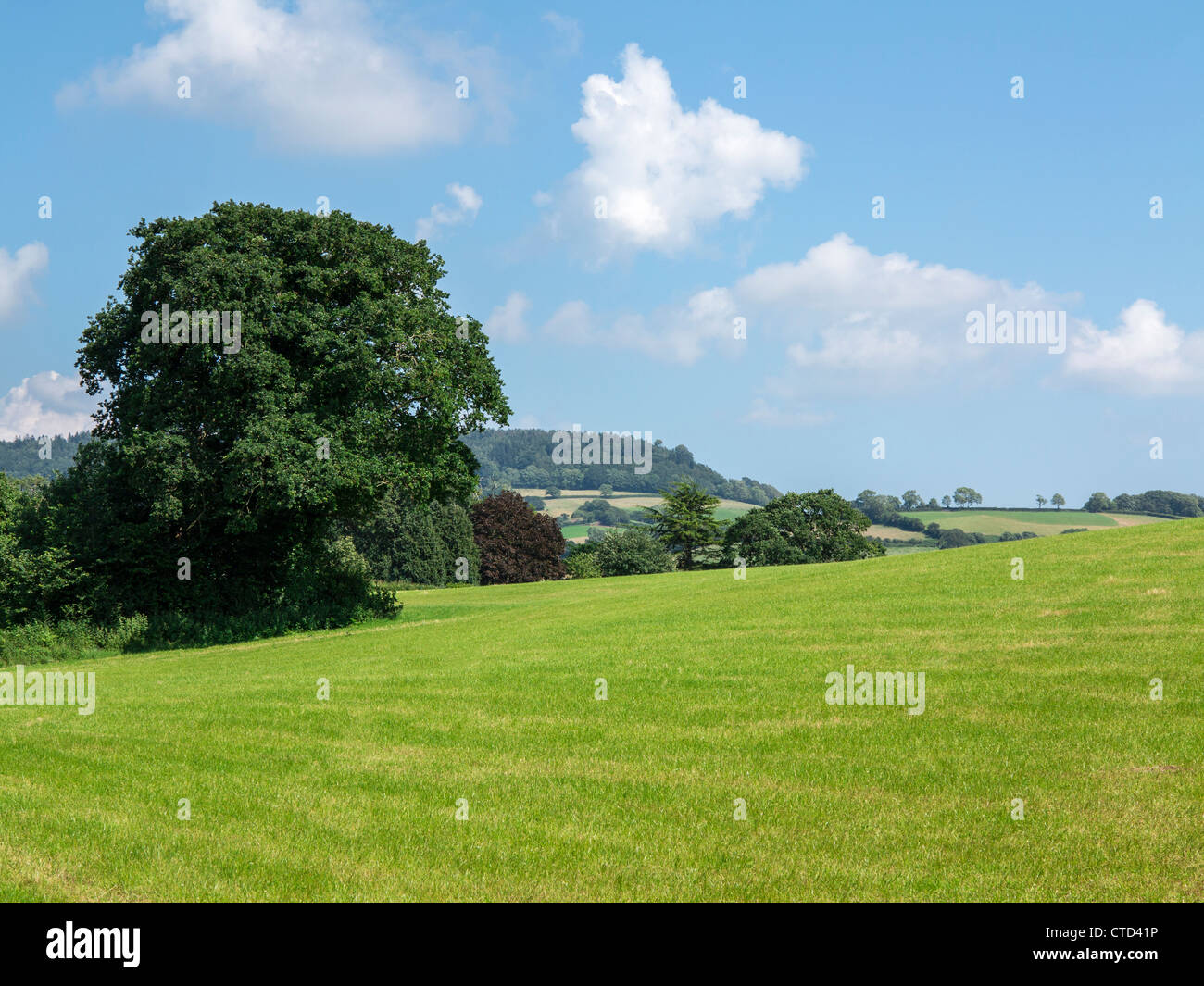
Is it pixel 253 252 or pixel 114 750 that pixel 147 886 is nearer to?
pixel 114 750

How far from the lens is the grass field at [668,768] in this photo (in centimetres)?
983

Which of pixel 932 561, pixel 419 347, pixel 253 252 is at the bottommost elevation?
pixel 932 561

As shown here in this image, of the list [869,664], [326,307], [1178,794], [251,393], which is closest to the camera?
[1178,794]

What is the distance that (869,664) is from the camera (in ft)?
71.3

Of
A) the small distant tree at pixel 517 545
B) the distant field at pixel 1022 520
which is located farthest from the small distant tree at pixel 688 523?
the distant field at pixel 1022 520

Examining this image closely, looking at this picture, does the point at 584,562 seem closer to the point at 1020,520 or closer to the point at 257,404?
the point at 257,404

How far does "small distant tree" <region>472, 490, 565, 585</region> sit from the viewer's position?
10225 centimetres

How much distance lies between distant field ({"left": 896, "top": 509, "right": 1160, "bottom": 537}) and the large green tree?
11301 centimetres

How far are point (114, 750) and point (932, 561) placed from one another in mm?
33395

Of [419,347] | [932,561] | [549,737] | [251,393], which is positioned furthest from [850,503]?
[549,737]

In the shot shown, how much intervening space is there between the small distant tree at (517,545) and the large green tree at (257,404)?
58243 mm

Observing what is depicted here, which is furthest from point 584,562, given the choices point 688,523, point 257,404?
point 257,404

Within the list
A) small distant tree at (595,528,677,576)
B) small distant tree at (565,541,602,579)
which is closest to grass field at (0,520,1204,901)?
small distant tree at (595,528,677,576)
